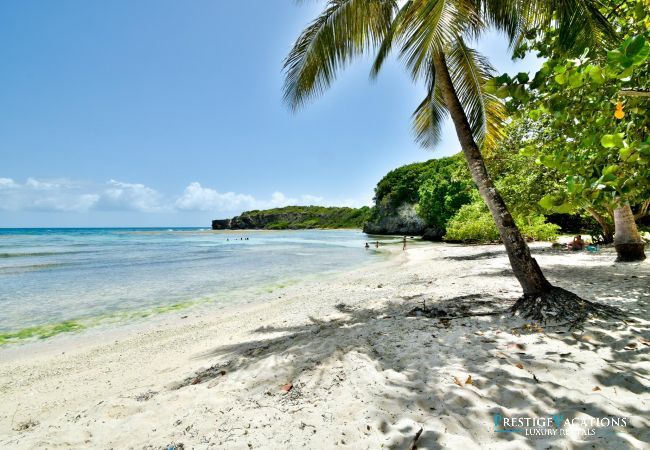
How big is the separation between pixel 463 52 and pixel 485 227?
57.4 feet

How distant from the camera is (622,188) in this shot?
2.03m

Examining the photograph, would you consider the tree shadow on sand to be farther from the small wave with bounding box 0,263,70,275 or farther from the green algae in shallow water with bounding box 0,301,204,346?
the small wave with bounding box 0,263,70,275

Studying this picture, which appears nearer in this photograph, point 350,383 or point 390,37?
point 350,383

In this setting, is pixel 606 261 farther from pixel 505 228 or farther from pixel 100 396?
pixel 100 396

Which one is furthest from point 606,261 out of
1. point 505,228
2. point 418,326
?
point 418,326

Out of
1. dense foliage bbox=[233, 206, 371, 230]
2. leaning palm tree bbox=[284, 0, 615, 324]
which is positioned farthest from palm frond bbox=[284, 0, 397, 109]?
dense foliage bbox=[233, 206, 371, 230]

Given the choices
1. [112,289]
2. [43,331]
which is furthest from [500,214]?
[112,289]

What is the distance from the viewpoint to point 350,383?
3273 millimetres

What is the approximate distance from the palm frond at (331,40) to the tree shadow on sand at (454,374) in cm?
544

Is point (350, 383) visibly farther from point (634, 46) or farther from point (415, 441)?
point (634, 46)

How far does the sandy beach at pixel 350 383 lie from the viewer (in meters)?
2.52

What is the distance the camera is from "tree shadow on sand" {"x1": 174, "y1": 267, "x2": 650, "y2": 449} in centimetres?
245

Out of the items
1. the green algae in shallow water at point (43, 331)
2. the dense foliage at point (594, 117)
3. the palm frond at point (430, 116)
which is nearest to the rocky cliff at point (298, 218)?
the palm frond at point (430, 116)

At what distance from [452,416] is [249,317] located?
6.14 m
